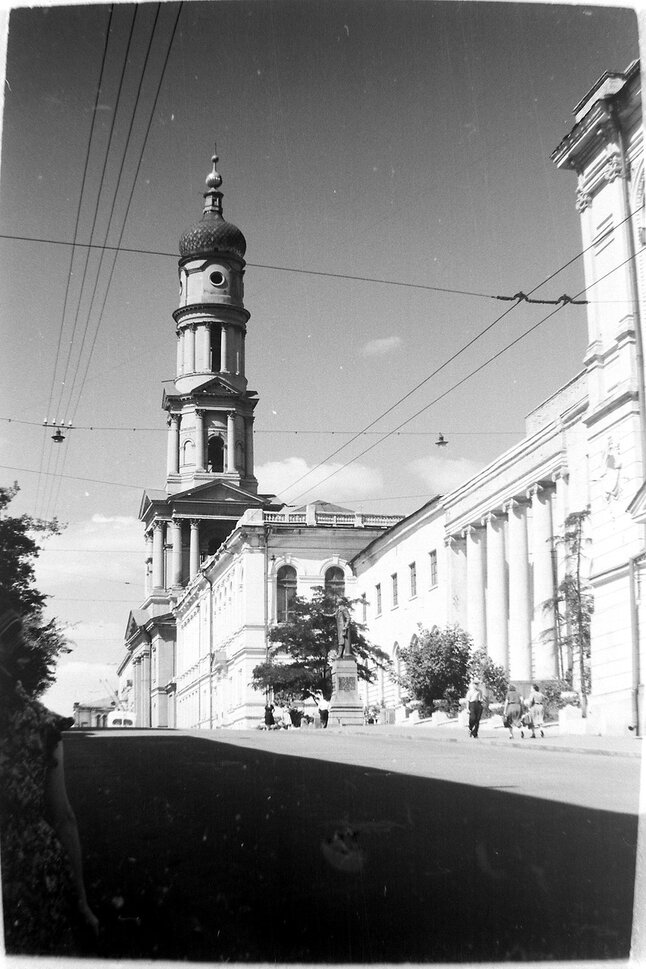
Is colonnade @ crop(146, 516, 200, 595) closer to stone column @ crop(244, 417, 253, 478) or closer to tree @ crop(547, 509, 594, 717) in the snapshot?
stone column @ crop(244, 417, 253, 478)

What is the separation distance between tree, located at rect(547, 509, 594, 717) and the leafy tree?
2464 millimetres

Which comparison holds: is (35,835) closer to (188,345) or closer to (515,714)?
(188,345)

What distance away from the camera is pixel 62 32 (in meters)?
5.94

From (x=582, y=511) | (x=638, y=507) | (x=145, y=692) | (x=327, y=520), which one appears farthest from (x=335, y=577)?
(x=638, y=507)

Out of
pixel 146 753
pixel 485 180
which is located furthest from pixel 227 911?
pixel 146 753

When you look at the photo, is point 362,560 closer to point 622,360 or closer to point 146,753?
point 622,360

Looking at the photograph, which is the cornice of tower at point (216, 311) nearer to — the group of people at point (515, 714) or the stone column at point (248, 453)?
the group of people at point (515, 714)

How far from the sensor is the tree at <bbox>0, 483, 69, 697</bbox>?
195 inches

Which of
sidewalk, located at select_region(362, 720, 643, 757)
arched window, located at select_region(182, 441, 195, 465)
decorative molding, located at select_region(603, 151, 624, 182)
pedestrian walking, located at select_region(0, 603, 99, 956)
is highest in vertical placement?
arched window, located at select_region(182, 441, 195, 465)

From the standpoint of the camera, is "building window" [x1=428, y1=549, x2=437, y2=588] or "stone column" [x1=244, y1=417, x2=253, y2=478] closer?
"building window" [x1=428, y1=549, x2=437, y2=588]

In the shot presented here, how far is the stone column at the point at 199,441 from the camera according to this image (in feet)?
236

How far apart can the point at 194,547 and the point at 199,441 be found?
366 inches

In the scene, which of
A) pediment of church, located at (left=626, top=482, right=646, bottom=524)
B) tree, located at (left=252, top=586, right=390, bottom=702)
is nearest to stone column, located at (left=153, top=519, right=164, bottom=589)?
tree, located at (left=252, top=586, right=390, bottom=702)

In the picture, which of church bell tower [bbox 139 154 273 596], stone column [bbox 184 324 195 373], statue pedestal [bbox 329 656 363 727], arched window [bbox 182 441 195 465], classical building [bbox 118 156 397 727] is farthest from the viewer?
arched window [bbox 182 441 195 465]
